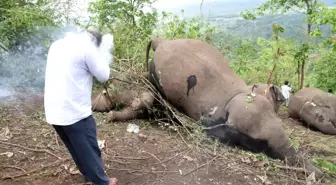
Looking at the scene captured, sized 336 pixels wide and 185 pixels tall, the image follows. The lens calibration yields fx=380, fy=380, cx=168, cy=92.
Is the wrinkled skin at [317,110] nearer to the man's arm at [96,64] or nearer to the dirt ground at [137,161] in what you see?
the dirt ground at [137,161]

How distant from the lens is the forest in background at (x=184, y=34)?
6.77 m

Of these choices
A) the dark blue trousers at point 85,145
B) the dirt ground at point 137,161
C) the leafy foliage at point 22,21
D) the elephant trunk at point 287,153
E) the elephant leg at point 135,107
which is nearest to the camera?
the dark blue trousers at point 85,145

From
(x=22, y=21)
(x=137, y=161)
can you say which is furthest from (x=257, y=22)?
(x=137, y=161)

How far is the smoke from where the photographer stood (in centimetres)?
681

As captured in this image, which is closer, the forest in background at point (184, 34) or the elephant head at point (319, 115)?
the forest in background at point (184, 34)

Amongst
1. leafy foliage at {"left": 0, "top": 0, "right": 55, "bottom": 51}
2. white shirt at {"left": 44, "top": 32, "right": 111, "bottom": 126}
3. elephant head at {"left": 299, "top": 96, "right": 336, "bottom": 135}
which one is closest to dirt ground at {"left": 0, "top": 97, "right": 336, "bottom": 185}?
white shirt at {"left": 44, "top": 32, "right": 111, "bottom": 126}

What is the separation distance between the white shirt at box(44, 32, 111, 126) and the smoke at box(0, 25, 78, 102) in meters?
3.61

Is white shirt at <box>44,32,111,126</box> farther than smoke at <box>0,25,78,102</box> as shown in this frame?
No

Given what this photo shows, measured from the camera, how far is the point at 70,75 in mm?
3154

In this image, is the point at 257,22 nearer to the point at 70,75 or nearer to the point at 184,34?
the point at 184,34

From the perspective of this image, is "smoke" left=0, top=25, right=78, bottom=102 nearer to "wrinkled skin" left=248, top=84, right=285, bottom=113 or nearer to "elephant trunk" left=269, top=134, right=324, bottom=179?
"wrinkled skin" left=248, top=84, right=285, bottom=113

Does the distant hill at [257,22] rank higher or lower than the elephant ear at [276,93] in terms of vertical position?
higher

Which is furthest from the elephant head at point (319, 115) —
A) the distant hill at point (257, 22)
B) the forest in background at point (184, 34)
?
the distant hill at point (257, 22)

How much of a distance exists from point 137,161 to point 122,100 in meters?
1.86
